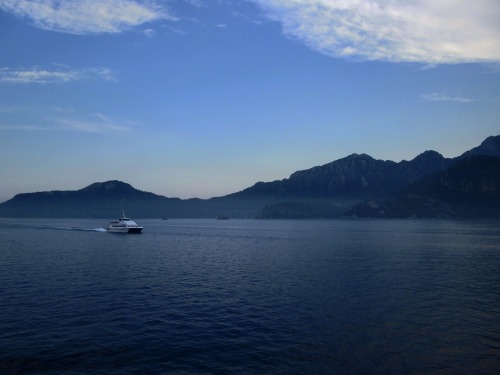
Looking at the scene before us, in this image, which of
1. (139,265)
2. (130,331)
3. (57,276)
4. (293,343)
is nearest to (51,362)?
(130,331)

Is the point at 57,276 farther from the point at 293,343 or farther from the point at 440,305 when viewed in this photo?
the point at 440,305

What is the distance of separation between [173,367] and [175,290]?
29.5m

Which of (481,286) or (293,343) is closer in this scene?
(293,343)

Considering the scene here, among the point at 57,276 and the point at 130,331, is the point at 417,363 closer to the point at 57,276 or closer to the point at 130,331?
the point at 130,331

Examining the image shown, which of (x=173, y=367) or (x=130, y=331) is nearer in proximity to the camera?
(x=173, y=367)

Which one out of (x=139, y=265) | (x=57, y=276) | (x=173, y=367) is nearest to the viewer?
(x=173, y=367)

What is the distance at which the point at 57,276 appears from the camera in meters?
71.1

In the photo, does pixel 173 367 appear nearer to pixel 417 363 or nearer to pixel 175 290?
pixel 417 363

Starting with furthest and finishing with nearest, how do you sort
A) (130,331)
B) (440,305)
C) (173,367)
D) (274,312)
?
(440,305) → (274,312) → (130,331) → (173,367)

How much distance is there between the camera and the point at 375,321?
139 feet

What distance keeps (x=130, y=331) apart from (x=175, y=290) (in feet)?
66.3

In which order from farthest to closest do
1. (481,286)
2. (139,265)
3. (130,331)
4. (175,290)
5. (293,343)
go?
1. (139,265)
2. (481,286)
3. (175,290)
4. (130,331)
5. (293,343)

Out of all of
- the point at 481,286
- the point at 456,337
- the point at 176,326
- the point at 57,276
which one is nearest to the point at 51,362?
the point at 176,326

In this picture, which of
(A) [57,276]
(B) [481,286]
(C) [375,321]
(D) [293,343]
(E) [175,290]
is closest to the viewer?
(D) [293,343]
